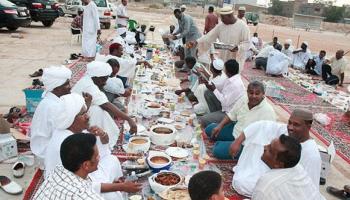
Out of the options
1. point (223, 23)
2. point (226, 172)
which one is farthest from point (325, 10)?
point (226, 172)

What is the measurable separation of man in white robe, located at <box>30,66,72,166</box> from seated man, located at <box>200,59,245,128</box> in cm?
238

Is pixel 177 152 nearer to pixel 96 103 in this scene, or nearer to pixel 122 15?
pixel 96 103

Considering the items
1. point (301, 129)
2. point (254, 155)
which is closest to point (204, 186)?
point (301, 129)

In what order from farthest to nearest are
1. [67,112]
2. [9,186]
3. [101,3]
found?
[101,3] → [9,186] → [67,112]

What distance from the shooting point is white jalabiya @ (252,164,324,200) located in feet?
7.97

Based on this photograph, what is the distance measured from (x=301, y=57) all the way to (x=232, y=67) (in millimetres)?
8448

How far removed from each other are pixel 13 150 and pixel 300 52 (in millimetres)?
10908

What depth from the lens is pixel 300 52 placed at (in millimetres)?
12422

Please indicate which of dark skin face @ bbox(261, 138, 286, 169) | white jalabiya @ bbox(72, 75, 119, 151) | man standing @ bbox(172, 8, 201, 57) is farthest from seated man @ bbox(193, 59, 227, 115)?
man standing @ bbox(172, 8, 201, 57)

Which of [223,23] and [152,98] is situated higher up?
[223,23]

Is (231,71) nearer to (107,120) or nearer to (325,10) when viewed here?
(107,120)

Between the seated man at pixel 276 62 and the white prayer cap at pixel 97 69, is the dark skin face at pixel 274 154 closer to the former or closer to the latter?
the white prayer cap at pixel 97 69

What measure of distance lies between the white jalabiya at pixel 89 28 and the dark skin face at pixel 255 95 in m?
7.21

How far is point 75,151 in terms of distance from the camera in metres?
2.14
